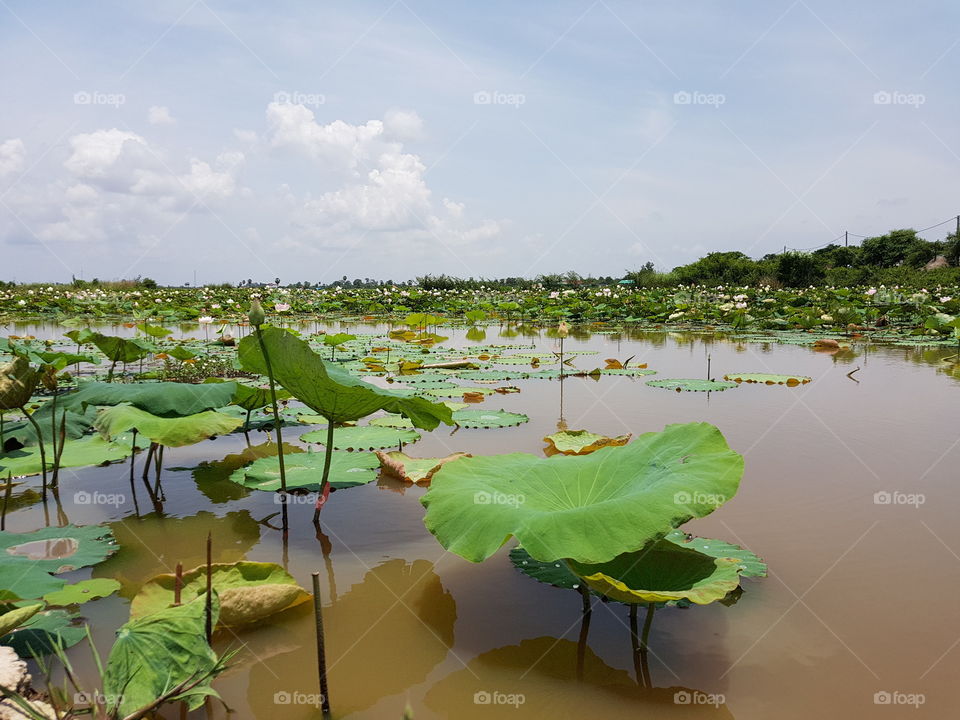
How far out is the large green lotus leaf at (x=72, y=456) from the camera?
3.04m

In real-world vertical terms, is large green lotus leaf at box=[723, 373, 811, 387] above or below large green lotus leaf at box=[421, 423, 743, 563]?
below

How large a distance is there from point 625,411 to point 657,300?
48.4 feet

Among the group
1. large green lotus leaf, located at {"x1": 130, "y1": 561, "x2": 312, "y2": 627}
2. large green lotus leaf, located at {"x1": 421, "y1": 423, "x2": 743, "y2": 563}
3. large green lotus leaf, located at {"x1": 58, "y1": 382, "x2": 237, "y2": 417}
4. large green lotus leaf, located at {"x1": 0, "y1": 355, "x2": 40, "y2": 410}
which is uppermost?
large green lotus leaf, located at {"x1": 0, "y1": 355, "x2": 40, "y2": 410}

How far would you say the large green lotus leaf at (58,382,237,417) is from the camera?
102 inches

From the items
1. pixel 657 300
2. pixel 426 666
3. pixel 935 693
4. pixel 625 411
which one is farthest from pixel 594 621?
A: pixel 657 300

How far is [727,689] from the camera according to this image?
1554mm

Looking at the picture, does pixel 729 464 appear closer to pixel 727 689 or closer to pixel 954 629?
pixel 727 689

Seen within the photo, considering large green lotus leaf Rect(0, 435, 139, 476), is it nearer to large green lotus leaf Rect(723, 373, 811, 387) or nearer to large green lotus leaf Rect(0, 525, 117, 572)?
large green lotus leaf Rect(0, 525, 117, 572)

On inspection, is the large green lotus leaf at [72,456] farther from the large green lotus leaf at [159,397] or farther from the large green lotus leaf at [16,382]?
the large green lotus leaf at [16,382]

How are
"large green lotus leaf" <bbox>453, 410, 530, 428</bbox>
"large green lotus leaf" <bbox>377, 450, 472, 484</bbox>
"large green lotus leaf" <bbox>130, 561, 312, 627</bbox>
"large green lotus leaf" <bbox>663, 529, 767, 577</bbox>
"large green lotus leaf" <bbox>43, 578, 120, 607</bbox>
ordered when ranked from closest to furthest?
"large green lotus leaf" <bbox>130, 561, 312, 627</bbox> → "large green lotus leaf" <bbox>43, 578, 120, 607</bbox> → "large green lotus leaf" <bbox>663, 529, 767, 577</bbox> → "large green lotus leaf" <bbox>377, 450, 472, 484</bbox> → "large green lotus leaf" <bbox>453, 410, 530, 428</bbox>

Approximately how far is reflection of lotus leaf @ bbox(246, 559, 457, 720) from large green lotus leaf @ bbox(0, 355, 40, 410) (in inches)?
63.7

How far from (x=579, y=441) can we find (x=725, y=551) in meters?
1.57

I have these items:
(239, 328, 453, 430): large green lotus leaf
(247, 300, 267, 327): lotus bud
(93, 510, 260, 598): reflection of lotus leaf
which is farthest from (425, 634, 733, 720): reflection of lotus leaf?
(247, 300, 267, 327): lotus bud

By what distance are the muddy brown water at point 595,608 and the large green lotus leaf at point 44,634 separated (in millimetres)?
70
